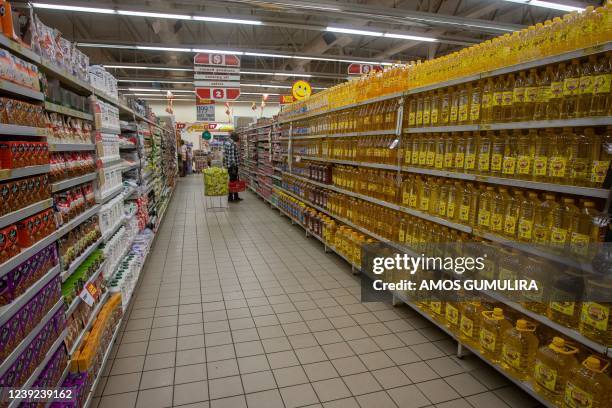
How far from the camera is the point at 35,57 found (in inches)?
77.7

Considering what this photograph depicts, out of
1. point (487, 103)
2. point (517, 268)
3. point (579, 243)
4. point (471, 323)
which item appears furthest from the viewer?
point (471, 323)

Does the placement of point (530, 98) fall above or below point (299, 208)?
above

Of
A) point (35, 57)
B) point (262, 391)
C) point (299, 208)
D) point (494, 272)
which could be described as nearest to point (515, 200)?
point (494, 272)

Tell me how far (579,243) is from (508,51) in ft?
4.77

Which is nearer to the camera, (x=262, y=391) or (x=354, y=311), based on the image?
(x=262, y=391)

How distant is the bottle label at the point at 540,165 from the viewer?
231cm

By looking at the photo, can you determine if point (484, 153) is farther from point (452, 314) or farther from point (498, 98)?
point (452, 314)

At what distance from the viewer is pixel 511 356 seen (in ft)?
8.13

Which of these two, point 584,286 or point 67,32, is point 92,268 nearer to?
point 584,286

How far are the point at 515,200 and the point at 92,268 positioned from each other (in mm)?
3361

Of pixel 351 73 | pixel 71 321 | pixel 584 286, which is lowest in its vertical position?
pixel 71 321

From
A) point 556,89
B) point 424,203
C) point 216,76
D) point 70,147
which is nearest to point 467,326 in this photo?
point 424,203

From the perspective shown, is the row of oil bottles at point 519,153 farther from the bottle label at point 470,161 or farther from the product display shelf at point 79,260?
the product display shelf at point 79,260

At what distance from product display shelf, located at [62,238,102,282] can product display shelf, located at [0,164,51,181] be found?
77 cm
